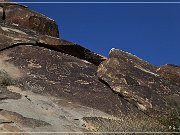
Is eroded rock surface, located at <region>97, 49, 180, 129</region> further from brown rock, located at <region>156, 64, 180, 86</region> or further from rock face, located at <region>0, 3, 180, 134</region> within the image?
brown rock, located at <region>156, 64, 180, 86</region>

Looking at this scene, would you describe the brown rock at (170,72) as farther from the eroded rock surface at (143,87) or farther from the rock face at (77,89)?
the eroded rock surface at (143,87)

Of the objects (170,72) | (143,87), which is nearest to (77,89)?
(143,87)

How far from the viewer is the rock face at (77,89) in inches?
505

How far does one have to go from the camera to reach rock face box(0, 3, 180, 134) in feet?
42.1

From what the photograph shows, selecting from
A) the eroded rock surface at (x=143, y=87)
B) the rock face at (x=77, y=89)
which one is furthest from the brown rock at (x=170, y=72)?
the eroded rock surface at (x=143, y=87)

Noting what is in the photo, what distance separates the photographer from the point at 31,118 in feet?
40.8

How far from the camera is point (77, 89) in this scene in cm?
1625

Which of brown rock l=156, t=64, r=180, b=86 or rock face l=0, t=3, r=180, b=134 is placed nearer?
rock face l=0, t=3, r=180, b=134

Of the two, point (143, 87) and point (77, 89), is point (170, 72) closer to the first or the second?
point (143, 87)

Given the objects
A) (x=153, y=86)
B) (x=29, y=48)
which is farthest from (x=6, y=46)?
(x=153, y=86)

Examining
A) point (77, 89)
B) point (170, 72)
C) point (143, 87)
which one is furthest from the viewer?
point (170, 72)

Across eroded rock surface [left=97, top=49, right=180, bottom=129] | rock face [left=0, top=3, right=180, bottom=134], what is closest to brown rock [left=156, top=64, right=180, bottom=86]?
rock face [left=0, top=3, right=180, bottom=134]

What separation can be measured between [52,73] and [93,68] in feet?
7.92

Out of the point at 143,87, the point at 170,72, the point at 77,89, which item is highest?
the point at 170,72
